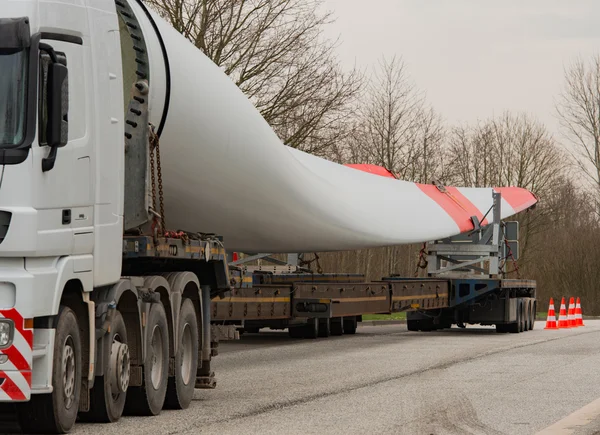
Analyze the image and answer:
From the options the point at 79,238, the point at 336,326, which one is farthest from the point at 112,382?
the point at 336,326

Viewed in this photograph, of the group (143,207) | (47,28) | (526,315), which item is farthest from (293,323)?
(47,28)

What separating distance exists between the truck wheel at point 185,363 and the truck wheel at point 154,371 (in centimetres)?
27

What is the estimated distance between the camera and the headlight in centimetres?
798

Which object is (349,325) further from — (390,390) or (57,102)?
(57,102)

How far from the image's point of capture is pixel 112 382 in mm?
9555

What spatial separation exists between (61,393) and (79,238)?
1.11 metres

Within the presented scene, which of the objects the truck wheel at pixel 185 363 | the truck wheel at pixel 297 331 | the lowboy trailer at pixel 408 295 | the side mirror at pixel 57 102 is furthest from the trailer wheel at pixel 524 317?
the side mirror at pixel 57 102

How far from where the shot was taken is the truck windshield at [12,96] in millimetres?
8180

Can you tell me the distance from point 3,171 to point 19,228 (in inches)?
15.5

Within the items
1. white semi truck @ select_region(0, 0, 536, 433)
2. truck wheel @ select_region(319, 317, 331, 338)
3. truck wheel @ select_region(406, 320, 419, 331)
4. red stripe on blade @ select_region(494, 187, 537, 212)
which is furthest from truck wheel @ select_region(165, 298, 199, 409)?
red stripe on blade @ select_region(494, 187, 537, 212)

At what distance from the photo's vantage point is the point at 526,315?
93.9 feet

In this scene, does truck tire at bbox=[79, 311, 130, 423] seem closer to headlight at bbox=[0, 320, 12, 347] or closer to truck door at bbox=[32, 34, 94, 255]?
truck door at bbox=[32, 34, 94, 255]

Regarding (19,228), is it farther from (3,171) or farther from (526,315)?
(526,315)

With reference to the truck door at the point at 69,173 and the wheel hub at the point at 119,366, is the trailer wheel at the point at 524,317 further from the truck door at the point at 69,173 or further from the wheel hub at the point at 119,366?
the truck door at the point at 69,173
